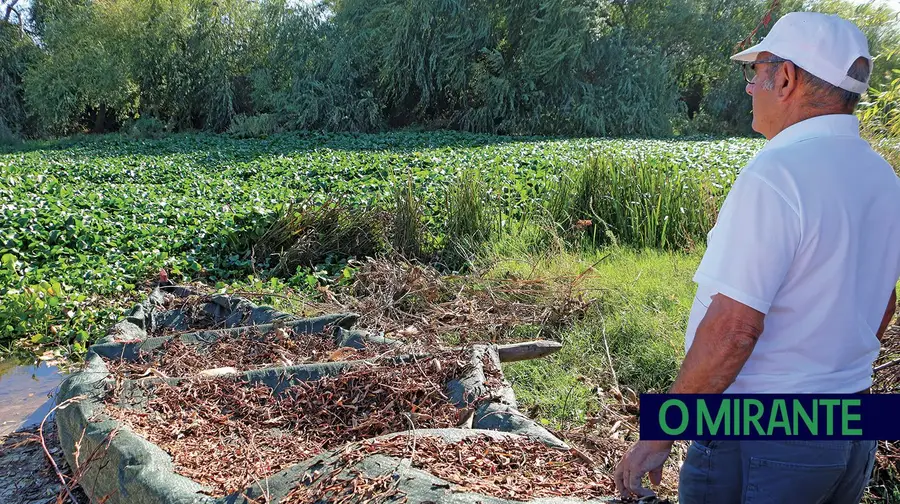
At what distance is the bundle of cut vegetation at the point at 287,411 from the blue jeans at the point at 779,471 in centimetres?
159

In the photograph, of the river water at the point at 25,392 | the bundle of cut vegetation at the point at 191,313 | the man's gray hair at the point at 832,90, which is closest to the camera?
the man's gray hair at the point at 832,90

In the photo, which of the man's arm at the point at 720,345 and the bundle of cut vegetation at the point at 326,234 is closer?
the man's arm at the point at 720,345

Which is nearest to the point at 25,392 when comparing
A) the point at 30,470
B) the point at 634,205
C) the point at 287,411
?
the point at 30,470

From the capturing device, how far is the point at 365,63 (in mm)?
24094

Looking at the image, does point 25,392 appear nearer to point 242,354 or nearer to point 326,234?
point 242,354

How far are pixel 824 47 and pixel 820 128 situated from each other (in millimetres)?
168

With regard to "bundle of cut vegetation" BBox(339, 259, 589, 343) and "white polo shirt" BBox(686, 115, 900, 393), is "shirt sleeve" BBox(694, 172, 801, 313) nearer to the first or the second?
"white polo shirt" BBox(686, 115, 900, 393)

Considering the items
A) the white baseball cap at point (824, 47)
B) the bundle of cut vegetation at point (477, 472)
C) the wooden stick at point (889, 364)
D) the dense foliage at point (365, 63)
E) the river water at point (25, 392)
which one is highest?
the dense foliage at point (365, 63)

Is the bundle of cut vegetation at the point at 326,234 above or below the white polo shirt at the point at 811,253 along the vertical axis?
below

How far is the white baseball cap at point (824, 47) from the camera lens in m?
1.50

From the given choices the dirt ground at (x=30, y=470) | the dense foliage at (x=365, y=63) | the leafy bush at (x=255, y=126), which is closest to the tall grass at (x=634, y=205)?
the dirt ground at (x=30, y=470)

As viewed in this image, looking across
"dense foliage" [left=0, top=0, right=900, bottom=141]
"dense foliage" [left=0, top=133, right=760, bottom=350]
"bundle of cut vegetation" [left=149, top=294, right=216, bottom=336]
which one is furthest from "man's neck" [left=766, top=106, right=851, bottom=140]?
"dense foliage" [left=0, top=0, right=900, bottom=141]

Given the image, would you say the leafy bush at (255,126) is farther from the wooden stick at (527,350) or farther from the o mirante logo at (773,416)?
the o mirante logo at (773,416)

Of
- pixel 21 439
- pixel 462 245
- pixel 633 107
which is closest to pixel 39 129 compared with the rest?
pixel 633 107
